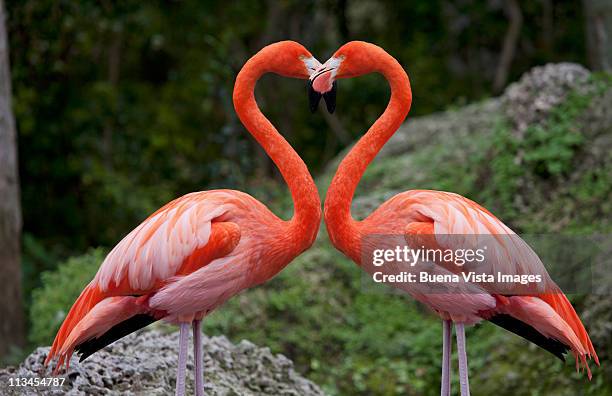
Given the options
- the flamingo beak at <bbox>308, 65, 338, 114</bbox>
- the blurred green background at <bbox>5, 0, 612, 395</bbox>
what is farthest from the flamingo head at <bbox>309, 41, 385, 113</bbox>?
the blurred green background at <bbox>5, 0, 612, 395</bbox>

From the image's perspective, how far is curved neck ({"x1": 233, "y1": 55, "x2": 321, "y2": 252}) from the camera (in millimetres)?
3811

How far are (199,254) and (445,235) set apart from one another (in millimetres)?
1035

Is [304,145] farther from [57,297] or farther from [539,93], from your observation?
[57,297]

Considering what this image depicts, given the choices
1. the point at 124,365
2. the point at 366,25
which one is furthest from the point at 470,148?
the point at 366,25

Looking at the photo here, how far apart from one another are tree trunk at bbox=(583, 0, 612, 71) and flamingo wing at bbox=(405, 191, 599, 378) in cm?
521

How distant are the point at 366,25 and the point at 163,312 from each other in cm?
1040

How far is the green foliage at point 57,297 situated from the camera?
6441 millimetres

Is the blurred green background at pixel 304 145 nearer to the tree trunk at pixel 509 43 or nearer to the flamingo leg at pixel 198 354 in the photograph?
the tree trunk at pixel 509 43

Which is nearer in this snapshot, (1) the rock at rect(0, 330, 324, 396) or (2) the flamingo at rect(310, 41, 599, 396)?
(2) the flamingo at rect(310, 41, 599, 396)

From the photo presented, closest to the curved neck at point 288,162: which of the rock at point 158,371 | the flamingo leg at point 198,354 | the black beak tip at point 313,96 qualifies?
the black beak tip at point 313,96

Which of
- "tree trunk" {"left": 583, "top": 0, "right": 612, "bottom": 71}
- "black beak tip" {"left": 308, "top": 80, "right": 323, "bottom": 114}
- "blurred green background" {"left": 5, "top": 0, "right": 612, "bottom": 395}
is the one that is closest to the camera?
"black beak tip" {"left": 308, "top": 80, "right": 323, "bottom": 114}

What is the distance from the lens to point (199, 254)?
3.63 m

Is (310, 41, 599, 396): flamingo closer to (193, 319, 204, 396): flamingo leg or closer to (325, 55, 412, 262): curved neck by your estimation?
(325, 55, 412, 262): curved neck

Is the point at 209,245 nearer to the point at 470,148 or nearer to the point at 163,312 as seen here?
the point at 163,312
